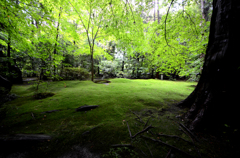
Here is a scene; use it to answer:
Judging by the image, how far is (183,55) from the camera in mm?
4418

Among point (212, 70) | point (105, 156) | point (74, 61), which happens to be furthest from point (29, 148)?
point (74, 61)

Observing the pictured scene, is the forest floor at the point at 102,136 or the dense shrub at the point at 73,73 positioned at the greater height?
the dense shrub at the point at 73,73

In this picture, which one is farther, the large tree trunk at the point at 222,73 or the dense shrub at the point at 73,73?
the dense shrub at the point at 73,73

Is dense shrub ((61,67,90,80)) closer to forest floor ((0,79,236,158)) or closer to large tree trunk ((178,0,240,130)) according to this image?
forest floor ((0,79,236,158))

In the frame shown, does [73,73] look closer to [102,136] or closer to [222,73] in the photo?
[102,136]

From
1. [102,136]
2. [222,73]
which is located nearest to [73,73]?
[102,136]

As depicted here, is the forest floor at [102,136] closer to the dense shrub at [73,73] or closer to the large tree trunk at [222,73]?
the large tree trunk at [222,73]

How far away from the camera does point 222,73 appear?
1.76 meters

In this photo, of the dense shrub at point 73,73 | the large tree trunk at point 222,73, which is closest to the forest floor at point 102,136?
the large tree trunk at point 222,73

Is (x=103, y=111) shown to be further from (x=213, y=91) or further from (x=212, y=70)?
(x=212, y=70)

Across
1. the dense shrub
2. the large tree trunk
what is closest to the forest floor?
the large tree trunk

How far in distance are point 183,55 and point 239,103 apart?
3343 mm

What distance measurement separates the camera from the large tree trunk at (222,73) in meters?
1.66

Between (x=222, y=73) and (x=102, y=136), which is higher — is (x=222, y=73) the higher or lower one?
the higher one
